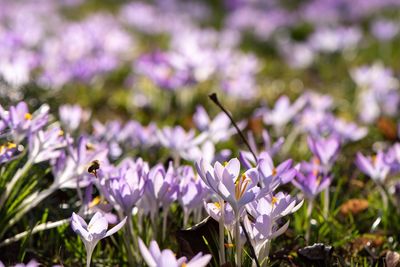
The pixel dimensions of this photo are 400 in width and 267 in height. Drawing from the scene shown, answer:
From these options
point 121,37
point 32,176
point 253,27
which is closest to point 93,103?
point 121,37

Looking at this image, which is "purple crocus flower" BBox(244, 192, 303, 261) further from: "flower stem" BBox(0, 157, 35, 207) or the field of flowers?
"flower stem" BBox(0, 157, 35, 207)

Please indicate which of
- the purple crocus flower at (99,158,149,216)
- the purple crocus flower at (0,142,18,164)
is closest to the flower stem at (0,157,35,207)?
the purple crocus flower at (0,142,18,164)

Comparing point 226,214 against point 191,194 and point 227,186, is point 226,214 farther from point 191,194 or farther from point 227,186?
point 191,194

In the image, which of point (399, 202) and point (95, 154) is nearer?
point (95, 154)

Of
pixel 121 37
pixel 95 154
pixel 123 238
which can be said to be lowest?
pixel 121 37

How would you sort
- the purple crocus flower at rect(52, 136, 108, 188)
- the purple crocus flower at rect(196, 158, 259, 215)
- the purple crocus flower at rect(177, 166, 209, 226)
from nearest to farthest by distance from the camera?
the purple crocus flower at rect(196, 158, 259, 215)
the purple crocus flower at rect(177, 166, 209, 226)
the purple crocus flower at rect(52, 136, 108, 188)

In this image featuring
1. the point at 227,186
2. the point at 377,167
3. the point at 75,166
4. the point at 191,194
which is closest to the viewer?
the point at 227,186

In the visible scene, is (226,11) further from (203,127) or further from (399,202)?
(399,202)

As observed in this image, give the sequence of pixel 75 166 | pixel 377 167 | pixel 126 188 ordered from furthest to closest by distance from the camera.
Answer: pixel 377 167, pixel 75 166, pixel 126 188

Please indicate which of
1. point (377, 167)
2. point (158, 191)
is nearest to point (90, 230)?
point (158, 191)
